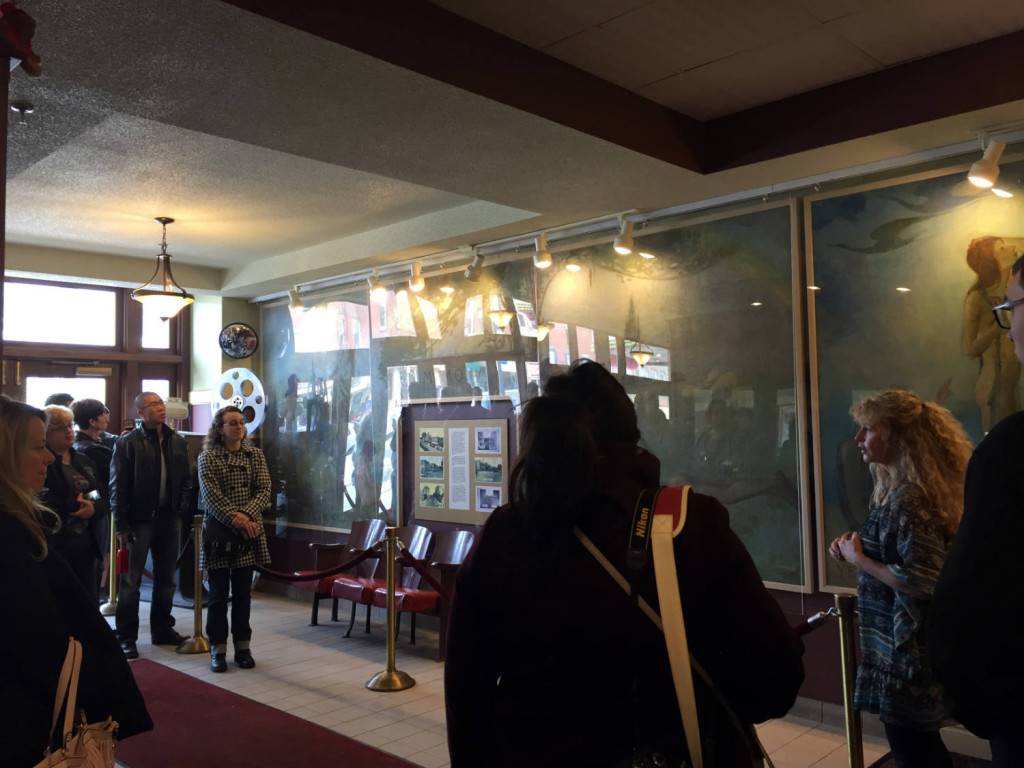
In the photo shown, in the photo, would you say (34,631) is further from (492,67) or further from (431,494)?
(431,494)

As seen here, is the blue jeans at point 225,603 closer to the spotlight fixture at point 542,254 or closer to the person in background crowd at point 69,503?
the person in background crowd at point 69,503

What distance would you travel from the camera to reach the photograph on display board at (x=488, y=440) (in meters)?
6.65

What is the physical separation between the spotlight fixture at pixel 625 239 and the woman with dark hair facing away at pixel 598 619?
155 inches

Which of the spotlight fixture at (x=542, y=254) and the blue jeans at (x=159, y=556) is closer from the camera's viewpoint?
the spotlight fixture at (x=542, y=254)

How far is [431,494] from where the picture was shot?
23.4ft

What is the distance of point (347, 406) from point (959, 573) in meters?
7.16

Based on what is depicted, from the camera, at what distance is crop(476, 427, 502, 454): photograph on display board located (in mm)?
6648

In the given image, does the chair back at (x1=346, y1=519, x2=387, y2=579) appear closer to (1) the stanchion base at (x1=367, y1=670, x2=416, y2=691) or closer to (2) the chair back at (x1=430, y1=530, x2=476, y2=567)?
(2) the chair back at (x1=430, y1=530, x2=476, y2=567)

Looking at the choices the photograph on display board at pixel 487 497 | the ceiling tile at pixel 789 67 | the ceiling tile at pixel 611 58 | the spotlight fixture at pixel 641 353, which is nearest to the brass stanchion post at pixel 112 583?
the photograph on display board at pixel 487 497

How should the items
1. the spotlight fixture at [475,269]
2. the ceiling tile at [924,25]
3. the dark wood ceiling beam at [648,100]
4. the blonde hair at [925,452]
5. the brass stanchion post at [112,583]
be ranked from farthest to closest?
the brass stanchion post at [112,583] < the spotlight fixture at [475,269] < the ceiling tile at [924,25] < the dark wood ceiling beam at [648,100] < the blonde hair at [925,452]

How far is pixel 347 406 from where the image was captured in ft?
26.3

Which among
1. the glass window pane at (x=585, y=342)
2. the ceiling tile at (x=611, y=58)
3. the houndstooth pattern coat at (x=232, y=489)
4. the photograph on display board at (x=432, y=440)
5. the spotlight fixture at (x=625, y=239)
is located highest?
the ceiling tile at (x=611, y=58)

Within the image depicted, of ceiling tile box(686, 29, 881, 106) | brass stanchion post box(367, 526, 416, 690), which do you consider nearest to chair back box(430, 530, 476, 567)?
brass stanchion post box(367, 526, 416, 690)

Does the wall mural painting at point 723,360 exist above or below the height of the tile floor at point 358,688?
above
